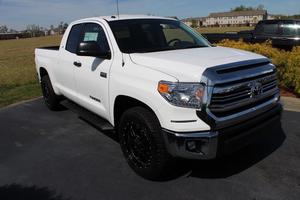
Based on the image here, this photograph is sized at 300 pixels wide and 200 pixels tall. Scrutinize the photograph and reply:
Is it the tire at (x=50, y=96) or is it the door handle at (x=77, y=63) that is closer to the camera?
the door handle at (x=77, y=63)

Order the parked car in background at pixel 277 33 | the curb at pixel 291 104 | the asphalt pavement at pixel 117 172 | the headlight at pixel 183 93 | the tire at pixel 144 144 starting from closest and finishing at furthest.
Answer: the headlight at pixel 183 93 → the tire at pixel 144 144 → the asphalt pavement at pixel 117 172 → the curb at pixel 291 104 → the parked car in background at pixel 277 33

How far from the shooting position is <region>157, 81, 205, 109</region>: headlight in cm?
337

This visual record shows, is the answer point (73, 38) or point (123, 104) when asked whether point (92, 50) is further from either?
point (73, 38)

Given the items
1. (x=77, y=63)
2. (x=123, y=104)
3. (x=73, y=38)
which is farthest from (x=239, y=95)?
(x=73, y=38)

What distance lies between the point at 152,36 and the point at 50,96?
3107mm

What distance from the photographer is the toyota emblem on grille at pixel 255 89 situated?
146 inches

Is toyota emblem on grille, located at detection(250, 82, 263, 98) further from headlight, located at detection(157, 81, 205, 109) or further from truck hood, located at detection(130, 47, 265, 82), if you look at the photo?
headlight, located at detection(157, 81, 205, 109)

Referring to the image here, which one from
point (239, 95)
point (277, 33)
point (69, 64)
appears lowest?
point (239, 95)

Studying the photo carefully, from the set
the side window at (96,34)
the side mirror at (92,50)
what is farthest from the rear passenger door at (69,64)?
the side mirror at (92,50)

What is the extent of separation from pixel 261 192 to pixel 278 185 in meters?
0.27

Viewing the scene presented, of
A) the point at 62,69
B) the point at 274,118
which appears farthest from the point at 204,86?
the point at 62,69

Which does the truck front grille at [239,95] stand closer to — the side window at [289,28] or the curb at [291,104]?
the curb at [291,104]

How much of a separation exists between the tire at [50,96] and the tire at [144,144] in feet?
10.1

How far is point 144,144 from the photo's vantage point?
13.0 ft
